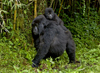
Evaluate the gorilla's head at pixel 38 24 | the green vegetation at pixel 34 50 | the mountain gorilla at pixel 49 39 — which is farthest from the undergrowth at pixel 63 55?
the gorilla's head at pixel 38 24

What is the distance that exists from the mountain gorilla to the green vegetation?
201mm

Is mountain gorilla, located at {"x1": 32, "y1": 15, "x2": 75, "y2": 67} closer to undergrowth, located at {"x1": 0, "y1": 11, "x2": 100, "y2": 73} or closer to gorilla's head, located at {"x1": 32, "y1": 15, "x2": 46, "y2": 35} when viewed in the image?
gorilla's head, located at {"x1": 32, "y1": 15, "x2": 46, "y2": 35}

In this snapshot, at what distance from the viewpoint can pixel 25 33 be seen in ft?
12.8

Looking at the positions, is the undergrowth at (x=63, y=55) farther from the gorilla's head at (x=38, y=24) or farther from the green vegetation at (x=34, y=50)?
the gorilla's head at (x=38, y=24)

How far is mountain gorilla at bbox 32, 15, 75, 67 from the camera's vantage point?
315 cm

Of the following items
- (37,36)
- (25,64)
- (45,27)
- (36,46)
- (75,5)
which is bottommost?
(25,64)

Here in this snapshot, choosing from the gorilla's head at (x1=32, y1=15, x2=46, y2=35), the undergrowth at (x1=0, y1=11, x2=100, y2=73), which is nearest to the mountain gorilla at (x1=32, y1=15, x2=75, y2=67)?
the gorilla's head at (x1=32, y1=15, x2=46, y2=35)

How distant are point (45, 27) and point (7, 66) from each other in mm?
1119

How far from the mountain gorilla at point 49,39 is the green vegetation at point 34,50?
0.20 metres

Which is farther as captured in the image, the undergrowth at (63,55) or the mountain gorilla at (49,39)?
the mountain gorilla at (49,39)

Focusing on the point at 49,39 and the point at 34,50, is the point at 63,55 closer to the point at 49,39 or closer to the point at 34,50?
the point at 34,50

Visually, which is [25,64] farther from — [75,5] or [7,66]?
[75,5]

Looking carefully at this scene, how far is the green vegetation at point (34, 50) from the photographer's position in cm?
271

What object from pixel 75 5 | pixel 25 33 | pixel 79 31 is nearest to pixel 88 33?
pixel 79 31
